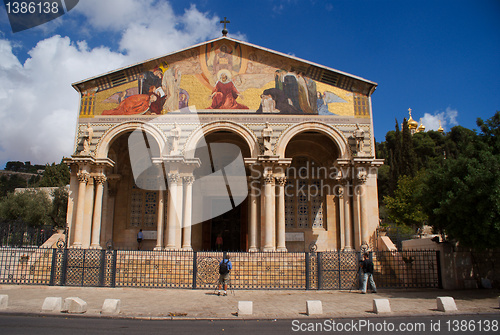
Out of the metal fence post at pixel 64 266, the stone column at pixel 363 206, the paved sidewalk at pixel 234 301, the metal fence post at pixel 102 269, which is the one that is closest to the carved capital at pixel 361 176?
the stone column at pixel 363 206

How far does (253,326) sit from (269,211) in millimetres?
10893

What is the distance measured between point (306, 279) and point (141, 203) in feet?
42.1

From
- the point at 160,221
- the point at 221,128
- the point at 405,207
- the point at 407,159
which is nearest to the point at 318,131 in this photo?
the point at 221,128

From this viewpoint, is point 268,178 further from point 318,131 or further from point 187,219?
point 187,219

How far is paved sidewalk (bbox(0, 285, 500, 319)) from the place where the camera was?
9.41 metres

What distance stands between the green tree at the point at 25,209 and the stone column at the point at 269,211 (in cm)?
2955

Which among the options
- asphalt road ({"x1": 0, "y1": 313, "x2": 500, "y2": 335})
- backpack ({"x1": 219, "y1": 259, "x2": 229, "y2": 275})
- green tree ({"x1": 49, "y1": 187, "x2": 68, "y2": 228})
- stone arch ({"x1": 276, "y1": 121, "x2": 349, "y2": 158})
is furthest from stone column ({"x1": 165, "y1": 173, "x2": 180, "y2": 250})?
green tree ({"x1": 49, "y1": 187, "x2": 68, "y2": 228})

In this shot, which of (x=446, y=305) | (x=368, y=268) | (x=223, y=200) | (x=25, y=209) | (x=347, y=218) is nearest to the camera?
(x=446, y=305)

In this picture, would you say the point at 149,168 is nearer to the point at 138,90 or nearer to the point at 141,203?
the point at 141,203

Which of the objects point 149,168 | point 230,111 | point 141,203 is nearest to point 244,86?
point 230,111

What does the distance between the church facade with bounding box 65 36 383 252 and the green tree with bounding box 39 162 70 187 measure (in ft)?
121

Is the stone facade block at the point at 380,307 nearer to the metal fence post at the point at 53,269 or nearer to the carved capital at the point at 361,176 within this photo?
the carved capital at the point at 361,176

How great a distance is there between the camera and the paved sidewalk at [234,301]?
9.41 meters

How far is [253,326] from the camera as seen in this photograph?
8180mm
